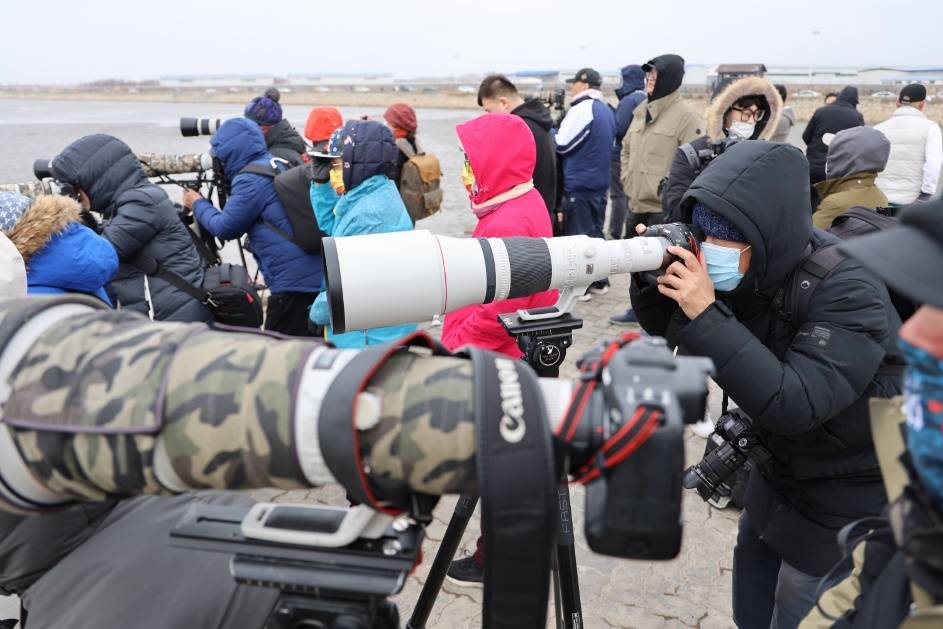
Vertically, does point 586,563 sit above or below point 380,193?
below

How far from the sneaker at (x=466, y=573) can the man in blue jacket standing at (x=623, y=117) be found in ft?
14.7

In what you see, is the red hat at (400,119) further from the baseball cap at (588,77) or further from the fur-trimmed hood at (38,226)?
the fur-trimmed hood at (38,226)

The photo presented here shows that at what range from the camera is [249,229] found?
370cm

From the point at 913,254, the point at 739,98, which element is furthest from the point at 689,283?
the point at 739,98

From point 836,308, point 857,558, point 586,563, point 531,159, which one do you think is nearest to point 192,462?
point 857,558

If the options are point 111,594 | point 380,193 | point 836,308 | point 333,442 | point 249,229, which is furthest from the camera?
point 249,229

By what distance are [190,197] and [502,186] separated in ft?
8.49

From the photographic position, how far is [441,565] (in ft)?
5.95

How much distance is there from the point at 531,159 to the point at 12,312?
209 cm

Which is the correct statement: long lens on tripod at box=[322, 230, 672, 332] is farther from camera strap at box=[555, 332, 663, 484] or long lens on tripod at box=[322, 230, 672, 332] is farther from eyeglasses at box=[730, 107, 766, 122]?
eyeglasses at box=[730, 107, 766, 122]

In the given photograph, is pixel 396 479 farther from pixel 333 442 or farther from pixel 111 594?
pixel 111 594

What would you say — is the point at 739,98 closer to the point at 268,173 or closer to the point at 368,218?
the point at 368,218

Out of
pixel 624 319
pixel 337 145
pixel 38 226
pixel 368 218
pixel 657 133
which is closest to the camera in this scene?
pixel 38 226

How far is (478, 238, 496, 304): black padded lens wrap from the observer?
175 centimetres
